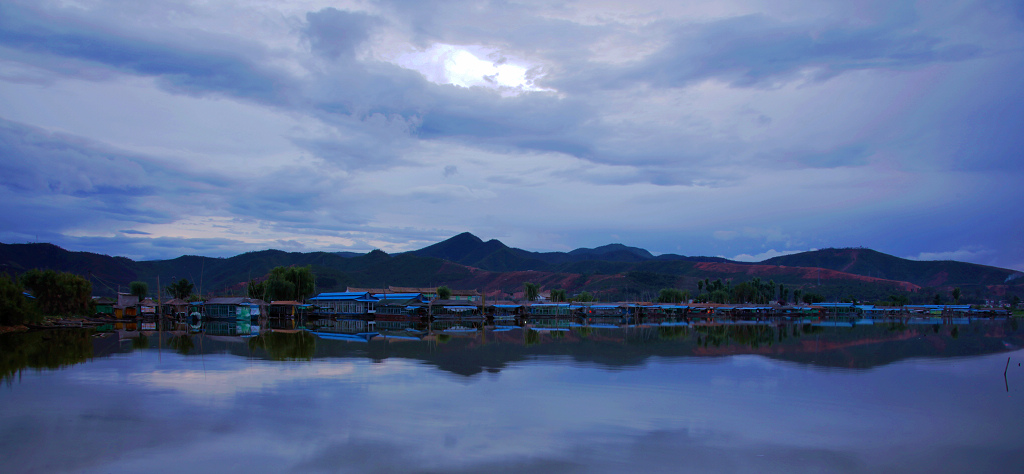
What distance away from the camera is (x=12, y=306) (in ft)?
115

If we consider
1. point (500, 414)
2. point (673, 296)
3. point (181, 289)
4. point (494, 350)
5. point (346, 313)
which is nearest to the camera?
point (500, 414)

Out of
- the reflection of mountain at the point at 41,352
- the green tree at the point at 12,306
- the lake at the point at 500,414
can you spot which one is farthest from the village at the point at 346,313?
the lake at the point at 500,414

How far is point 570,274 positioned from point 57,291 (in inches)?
4907

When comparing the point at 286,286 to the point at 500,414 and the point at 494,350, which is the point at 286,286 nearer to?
the point at 494,350

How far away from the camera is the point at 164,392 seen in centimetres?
1404

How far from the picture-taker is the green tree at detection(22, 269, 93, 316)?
152 ft

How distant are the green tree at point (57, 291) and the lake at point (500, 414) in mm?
30954

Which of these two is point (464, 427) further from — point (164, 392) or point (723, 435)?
point (164, 392)

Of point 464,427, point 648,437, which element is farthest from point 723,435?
point 464,427

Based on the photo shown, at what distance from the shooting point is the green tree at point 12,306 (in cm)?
3472

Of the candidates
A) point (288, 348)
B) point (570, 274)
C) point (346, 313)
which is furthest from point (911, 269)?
point (288, 348)

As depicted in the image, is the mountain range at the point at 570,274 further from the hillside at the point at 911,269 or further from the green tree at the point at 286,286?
the green tree at the point at 286,286

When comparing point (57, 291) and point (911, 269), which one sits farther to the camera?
point (911, 269)

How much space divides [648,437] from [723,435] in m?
1.51
